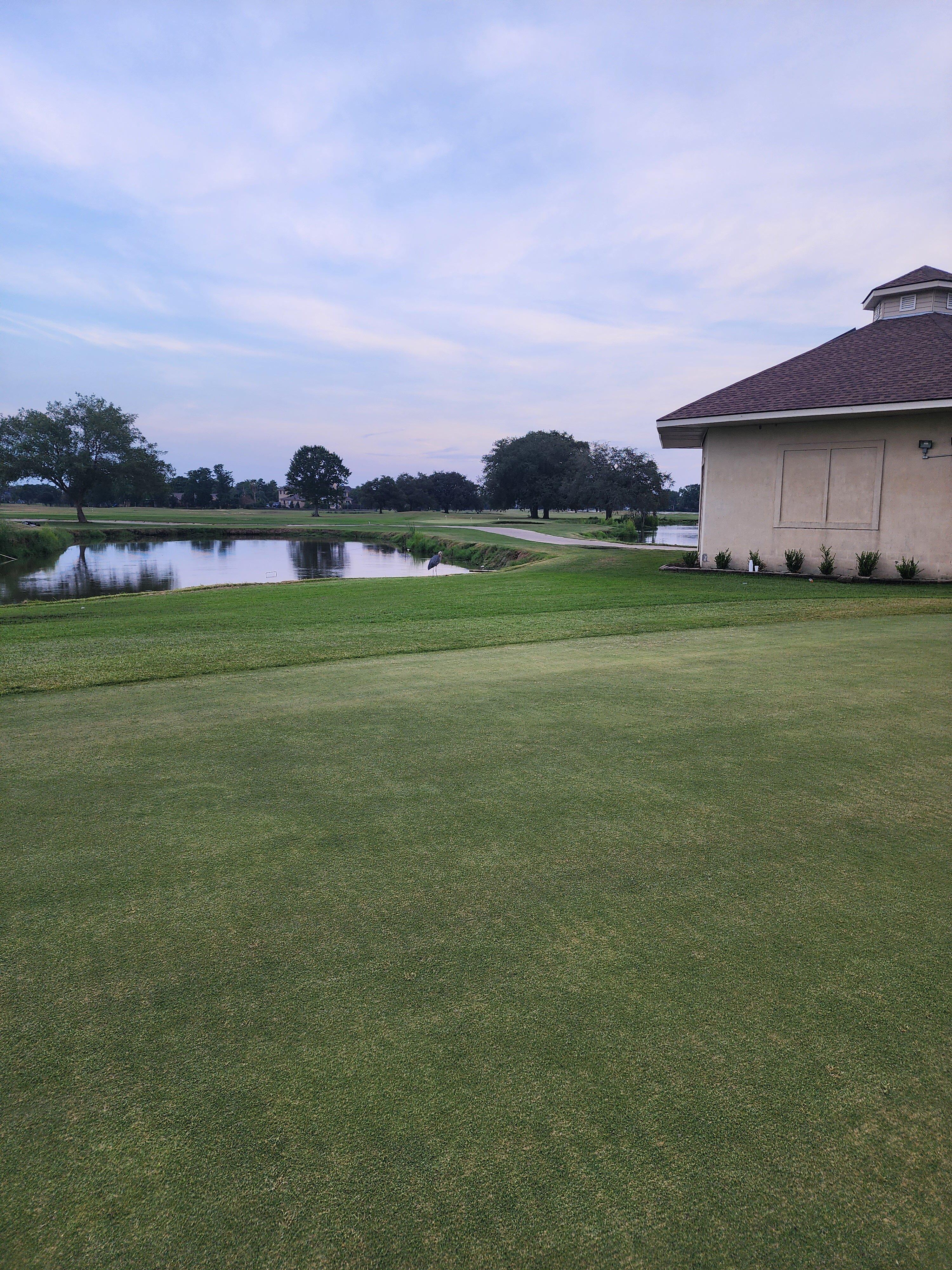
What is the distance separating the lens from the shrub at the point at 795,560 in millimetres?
16688

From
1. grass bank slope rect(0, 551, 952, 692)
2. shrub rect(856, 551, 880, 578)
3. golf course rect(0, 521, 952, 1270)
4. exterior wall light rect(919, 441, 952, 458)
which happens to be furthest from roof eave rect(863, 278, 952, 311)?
golf course rect(0, 521, 952, 1270)

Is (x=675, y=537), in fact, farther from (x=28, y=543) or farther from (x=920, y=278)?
(x=28, y=543)

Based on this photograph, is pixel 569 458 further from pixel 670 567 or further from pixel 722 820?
pixel 722 820

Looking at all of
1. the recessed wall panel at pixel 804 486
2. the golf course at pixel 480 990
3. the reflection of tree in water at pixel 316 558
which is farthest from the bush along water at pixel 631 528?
the golf course at pixel 480 990

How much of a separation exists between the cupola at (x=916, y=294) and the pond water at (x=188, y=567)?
15606mm

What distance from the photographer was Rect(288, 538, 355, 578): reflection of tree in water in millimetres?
29578

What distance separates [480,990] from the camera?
209 centimetres

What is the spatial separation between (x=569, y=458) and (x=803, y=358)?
61238 millimetres

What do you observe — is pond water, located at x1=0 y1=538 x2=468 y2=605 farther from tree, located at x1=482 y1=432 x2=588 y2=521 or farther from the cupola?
tree, located at x1=482 y1=432 x2=588 y2=521

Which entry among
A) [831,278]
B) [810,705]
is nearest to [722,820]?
[810,705]

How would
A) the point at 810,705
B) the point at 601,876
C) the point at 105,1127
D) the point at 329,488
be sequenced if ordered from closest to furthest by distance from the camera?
1. the point at 105,1127
2. the point at 601,876
3. the point at 810,705
4. the point at 329,488

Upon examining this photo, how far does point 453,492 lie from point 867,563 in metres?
115

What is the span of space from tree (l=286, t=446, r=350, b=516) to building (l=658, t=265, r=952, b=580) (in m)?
102

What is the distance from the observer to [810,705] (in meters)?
5.17
